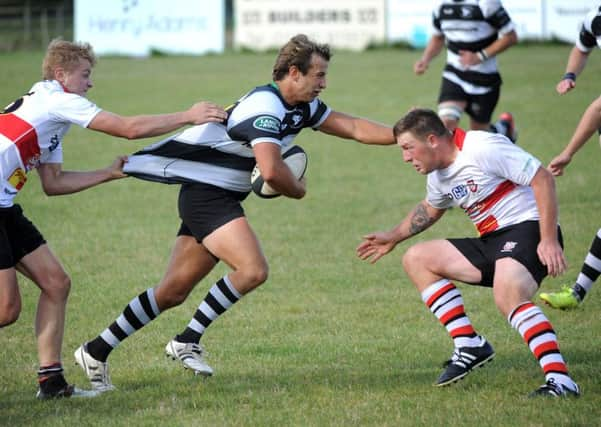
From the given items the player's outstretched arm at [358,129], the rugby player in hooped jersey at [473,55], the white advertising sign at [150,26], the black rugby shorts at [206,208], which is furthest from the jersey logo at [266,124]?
the white advertising sign at [150,26]

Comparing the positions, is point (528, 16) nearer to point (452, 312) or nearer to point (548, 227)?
point (452, 312)

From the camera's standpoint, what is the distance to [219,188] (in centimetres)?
587

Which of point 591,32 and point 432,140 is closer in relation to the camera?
point 432,140

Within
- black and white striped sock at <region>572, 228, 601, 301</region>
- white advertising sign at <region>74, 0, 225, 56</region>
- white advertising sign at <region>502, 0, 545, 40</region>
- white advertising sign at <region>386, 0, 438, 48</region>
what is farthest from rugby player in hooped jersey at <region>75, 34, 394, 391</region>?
white advertising sign at <region>74, 0, 225, 56</region>

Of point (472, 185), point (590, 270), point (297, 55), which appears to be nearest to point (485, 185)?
point (472, 185)

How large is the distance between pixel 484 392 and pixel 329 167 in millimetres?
9037

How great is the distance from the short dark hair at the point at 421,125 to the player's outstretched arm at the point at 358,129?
0.61 meters

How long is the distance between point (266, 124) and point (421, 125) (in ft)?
2.71

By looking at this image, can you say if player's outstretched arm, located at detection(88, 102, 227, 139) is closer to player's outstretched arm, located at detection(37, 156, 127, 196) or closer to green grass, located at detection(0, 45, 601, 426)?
player's outstretched arm, located at detection(37, 156, 127, 196)

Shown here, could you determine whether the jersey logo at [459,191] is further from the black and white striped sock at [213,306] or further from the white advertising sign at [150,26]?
the white advertising sign at [150,26]

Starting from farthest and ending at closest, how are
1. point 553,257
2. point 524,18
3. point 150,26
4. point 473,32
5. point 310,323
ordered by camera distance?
point 150,26 → point 524,18 → point 473,32 → point 310,323 → point 553,257

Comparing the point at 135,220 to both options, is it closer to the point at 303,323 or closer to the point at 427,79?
the point at 303,323

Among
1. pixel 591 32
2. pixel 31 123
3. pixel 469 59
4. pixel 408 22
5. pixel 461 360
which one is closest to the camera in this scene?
pixel 31 123

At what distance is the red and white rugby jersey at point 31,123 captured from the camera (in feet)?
17.6
